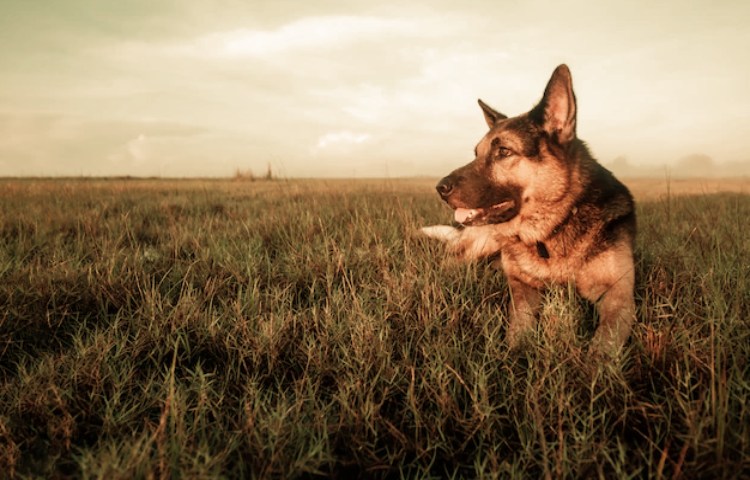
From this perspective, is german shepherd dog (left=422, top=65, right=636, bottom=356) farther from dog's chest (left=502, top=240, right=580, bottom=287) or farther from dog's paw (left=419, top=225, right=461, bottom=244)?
dog's paw (left=419, top=225, right=461, bottom=244)

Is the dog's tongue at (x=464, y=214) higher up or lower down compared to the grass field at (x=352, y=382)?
higher up

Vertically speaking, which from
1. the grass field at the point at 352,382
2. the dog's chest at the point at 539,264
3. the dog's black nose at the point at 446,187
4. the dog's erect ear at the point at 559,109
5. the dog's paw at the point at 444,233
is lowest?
the grass field at the point at 352,382

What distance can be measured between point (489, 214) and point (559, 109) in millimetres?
962

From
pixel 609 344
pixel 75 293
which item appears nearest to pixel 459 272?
pixel 609 344

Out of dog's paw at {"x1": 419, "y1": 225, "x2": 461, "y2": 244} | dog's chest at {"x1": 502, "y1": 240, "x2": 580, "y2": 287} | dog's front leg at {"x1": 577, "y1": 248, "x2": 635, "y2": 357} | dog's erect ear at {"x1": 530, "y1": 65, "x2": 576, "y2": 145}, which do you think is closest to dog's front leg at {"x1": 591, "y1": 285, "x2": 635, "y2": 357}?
dog's front leg at {"x1": 577, "y1": 248, "x2": 635, "y2": 357}

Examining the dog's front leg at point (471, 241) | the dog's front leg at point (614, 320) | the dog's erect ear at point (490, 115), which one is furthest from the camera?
the dog's erect ear at point (490, 115)

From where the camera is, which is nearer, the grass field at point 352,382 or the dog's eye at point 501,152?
the grass field at point 352,382

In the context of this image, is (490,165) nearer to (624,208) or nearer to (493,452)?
(624,208)

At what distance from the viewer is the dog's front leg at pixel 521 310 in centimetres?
213

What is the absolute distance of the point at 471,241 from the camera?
3.93m

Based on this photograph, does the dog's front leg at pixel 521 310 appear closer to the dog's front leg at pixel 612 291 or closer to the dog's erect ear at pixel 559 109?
the dog's front leg at pixel 612 291

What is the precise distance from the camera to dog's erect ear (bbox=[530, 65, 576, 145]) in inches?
117

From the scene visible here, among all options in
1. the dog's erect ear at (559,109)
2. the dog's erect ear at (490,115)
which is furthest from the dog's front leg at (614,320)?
the dog's erect ear at (490,115)

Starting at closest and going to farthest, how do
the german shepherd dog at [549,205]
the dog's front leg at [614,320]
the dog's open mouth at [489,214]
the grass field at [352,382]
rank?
1. the grass field at [352,382]
2. the dog's front leg at [614,320]
3. the german shepherd dog at [549,205]
4. the dog's open mouth at [489,214]
